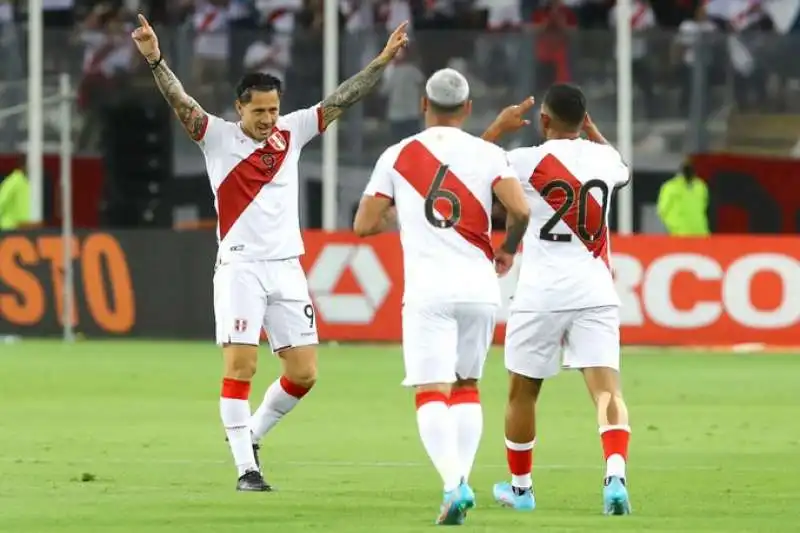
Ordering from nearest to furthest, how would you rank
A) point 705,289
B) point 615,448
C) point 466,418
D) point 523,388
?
point 466,418 → point 615,448 → point 523,388 → point 705,289

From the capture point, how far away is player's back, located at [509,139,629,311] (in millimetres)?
11141

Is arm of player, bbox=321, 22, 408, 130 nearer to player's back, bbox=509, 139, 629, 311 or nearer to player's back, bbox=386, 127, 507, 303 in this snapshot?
player's back, bbox=509, 139, 629, 311

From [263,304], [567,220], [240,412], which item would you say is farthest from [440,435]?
[263,304]

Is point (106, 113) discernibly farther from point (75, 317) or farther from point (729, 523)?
point (729, 523)

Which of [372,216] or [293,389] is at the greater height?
[372,216]

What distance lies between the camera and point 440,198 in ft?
34.7

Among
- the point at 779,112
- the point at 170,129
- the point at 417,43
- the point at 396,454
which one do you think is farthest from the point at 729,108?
the point at 396,454

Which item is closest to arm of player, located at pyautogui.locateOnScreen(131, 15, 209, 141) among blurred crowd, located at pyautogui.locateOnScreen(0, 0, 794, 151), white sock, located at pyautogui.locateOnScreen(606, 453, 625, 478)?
white sock, located at pyautogui.locateOnScreen(606, 453, 625, 478)

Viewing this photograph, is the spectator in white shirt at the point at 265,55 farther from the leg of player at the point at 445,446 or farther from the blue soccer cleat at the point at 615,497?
the leg of player at the point at 445,446

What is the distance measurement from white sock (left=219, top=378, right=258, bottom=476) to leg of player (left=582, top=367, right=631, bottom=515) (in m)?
2.10

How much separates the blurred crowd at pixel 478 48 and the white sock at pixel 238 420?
1510 centimetres

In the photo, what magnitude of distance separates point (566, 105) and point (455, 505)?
2140 millimetres

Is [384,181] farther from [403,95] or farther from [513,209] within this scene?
[403,95]

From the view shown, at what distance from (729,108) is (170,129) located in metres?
6.98
